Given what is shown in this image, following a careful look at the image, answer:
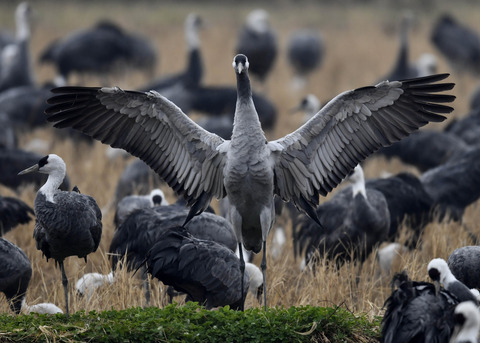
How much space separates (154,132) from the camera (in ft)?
22.5

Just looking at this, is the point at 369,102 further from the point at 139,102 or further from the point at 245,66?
the point at 139,102

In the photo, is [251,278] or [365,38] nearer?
[251,278]

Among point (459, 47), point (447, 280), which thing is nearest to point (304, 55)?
point (459, 47)

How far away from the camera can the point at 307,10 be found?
3095cm

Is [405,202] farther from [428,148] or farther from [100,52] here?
[100,52]

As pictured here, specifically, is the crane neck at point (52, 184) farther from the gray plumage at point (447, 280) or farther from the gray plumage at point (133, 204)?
the gray plumage at point (447, 280)

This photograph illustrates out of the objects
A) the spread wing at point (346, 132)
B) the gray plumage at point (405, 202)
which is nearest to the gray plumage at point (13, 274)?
the spread wing at point (346, 132)

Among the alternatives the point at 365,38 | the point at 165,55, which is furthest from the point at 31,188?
the point at 365,38

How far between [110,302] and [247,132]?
1598mm

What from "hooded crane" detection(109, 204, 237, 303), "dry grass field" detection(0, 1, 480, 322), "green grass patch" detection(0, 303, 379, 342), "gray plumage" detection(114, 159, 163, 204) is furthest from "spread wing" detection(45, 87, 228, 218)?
"gray plumage" detection(114, 159, 163, 204)

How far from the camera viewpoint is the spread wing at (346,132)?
6.65 metres

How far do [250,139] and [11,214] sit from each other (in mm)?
2855

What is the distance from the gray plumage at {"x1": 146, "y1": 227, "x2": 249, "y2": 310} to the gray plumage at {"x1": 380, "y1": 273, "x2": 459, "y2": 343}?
150cm

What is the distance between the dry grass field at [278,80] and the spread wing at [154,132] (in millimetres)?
883
